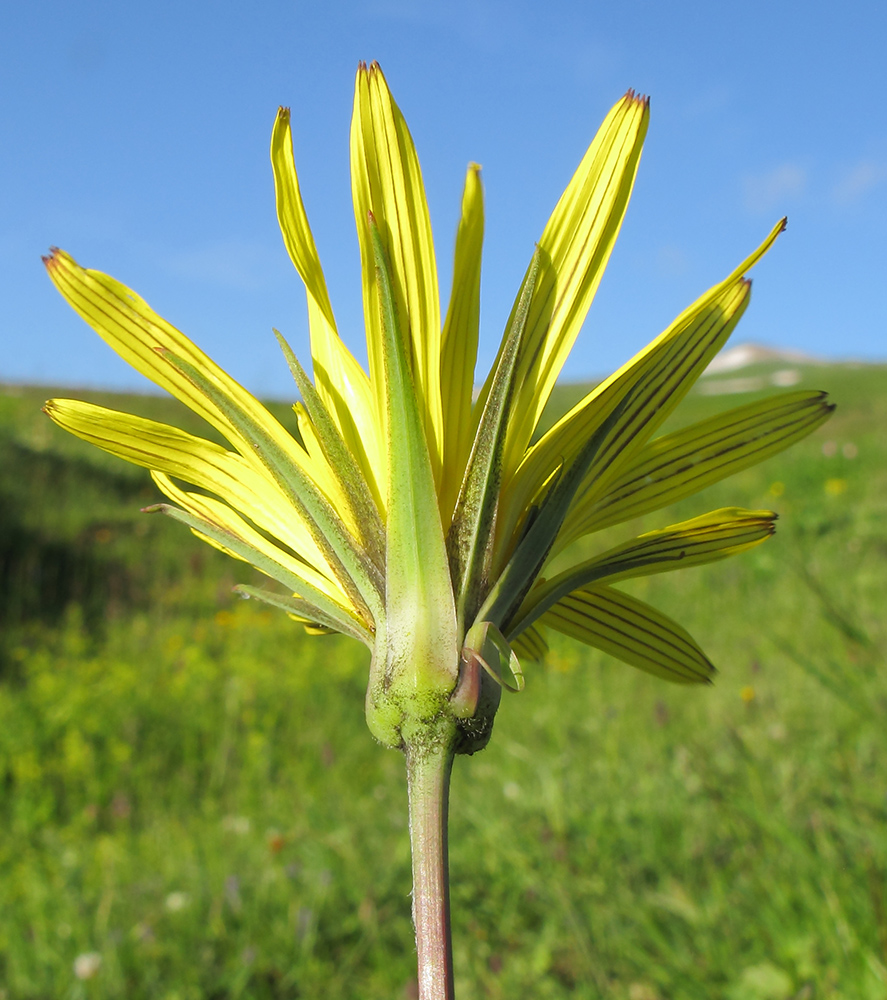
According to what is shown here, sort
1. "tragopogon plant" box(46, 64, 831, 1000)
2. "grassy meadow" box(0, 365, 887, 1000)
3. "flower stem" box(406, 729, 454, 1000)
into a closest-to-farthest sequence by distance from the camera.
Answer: "flower stem" box(406, 729, 454, 1000) < "tragopogon plant" box(46, 64, 831, 1000) < "grassy meadow" box(0, 365, 887, 1000)

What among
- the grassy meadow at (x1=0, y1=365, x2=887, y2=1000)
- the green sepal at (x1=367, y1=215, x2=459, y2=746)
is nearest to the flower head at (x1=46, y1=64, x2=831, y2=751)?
the green sepal at (x1=367, y1=215, x2=459, y2=746)

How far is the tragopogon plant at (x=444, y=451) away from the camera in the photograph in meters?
0.51

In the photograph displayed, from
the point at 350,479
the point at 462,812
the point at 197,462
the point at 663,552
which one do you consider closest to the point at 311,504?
the point at 350,479

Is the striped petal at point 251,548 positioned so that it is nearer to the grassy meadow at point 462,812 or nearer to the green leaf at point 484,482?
the green leaf at point 484,482

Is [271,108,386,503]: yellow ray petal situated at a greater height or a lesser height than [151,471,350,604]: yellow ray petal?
greater

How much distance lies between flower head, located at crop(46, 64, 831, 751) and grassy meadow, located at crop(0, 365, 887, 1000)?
932mm

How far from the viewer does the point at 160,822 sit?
375 cm

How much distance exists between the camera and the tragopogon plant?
513 millimetres

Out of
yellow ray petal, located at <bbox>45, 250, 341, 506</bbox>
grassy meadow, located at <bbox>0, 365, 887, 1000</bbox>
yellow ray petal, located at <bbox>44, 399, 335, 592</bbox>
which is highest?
yellow ray petal, located at <bbox>45, 250, 341, 506</bbox>

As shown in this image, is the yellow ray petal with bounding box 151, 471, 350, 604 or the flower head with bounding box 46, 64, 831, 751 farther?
Answer: the yellow ray petal with bounding box 151, 471, 350, 604

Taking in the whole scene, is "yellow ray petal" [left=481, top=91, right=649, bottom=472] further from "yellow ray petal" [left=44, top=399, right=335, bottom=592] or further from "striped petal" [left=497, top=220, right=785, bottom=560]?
"yellow ray petal" [left=44, top=399, right=335, bottom=592]

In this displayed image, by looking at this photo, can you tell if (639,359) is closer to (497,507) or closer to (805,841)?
(497,507)

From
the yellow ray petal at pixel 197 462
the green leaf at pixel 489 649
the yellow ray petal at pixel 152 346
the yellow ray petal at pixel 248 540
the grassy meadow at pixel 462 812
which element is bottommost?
the grassy meadow at pixel 462 812

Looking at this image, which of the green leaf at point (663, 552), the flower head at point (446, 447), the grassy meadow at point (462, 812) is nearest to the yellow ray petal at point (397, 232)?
the flower head at point (446, 447)
